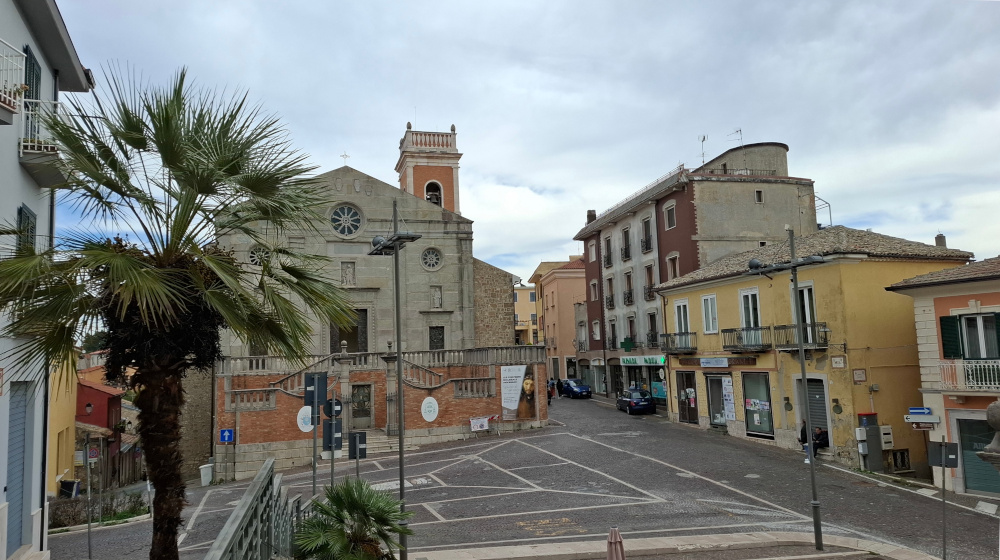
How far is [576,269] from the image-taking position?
60.0m

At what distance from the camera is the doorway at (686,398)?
3084 cm

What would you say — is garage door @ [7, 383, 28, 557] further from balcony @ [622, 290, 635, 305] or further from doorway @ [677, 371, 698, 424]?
balcony @ [622, 290, 635, 305]

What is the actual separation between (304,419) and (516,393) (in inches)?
342

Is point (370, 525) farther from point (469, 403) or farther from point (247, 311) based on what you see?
point (469, 403)

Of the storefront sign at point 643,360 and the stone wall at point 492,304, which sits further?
the stone wall at point 492,304

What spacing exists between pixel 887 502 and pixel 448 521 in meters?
11.1

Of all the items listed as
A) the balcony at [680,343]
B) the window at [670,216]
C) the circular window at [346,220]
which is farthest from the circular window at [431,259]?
the balcony at [680,343]

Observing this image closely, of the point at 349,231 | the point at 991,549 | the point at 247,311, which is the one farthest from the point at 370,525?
the point at 349,231

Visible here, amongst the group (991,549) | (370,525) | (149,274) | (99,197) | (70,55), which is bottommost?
(991,549)

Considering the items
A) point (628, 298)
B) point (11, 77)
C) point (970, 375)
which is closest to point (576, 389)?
point (628, 298)

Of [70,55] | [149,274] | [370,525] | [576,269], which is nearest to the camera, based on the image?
[149,274]

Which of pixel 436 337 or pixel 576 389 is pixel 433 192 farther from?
pixel 576 389

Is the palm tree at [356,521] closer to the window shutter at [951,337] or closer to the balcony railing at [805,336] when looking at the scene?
the balcony railing at [805,336]

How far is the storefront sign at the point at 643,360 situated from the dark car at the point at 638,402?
2.57 metres
